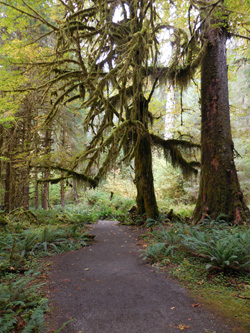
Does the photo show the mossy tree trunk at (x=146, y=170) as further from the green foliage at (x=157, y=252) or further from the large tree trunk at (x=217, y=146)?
the green foliage at (x=157, y=252)

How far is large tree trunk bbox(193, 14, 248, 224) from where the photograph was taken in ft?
18.7

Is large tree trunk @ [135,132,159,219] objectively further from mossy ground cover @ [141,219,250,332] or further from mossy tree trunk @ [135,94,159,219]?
mossy ground cover @ [141,219,250,332]

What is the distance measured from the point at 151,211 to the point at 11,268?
509cm

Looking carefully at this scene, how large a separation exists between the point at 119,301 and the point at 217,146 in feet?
16.2

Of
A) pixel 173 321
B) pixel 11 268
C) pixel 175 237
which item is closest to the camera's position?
pixel 173 321

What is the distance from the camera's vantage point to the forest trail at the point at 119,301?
89.9 inches

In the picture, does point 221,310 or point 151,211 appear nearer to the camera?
point 221,310

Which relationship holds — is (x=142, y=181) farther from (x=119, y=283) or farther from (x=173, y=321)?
(x=173, y=321)

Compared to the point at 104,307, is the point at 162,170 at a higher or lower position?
higher

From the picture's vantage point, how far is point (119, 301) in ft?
9.20

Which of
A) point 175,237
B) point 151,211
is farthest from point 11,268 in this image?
point 151,211

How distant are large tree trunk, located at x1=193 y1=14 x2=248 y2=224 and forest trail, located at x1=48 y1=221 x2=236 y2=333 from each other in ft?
9.37

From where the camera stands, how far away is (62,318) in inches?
97.3

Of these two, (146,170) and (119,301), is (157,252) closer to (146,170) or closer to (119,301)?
(119,301)
